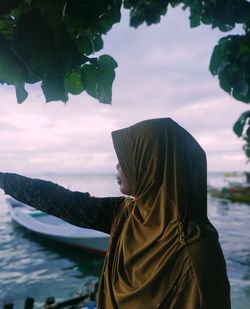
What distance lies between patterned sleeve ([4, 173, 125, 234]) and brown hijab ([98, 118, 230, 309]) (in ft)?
0.37

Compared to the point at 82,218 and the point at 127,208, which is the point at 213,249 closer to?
the point at 127,208

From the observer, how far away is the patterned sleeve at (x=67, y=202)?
1.83 meters

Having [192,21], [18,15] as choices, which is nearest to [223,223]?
[192,21]

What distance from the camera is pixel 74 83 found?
6.70 feet

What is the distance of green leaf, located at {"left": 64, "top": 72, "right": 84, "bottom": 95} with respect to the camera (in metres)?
2.01

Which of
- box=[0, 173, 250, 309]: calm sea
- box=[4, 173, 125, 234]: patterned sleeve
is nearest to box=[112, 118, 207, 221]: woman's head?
box=[4, 173, 125, 234]: patterned sleeve

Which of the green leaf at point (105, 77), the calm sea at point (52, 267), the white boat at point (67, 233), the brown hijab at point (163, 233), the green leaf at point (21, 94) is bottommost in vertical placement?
the calm sea at point (52, 267)

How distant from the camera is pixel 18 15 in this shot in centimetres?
153

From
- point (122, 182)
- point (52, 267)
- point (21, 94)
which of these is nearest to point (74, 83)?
point (21, 94)

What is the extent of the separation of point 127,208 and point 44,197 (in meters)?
0.47

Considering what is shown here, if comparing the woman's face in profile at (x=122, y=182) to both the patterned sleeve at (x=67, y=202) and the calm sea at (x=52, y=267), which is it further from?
the calm sea at (x=52, y=267)

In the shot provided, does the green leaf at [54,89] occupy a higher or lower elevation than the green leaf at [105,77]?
lower

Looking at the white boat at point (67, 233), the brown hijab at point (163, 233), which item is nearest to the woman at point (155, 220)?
the brown hijab at point (163, 233)

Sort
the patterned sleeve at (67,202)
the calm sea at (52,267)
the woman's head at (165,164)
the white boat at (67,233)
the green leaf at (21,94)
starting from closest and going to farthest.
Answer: the woman's head at (165,164) → the green leaf at (21,94) → the patterned sleeve at (67,202) → the calm sea at (52,267) → the white boat at (67,233)
